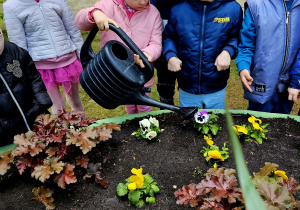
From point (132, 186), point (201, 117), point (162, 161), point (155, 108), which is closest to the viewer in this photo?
point (132, 186)

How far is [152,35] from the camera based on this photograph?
1.66 m

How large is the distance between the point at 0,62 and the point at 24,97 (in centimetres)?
22

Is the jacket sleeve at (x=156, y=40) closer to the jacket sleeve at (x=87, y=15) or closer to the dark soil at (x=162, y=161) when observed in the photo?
the jacket sleeve at (x=87, y=15)

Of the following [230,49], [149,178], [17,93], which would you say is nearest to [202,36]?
[230,49]

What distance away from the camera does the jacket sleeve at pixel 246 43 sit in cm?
154

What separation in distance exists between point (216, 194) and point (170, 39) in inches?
43.0

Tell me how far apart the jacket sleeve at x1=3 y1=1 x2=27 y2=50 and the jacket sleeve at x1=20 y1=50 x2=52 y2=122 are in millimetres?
385

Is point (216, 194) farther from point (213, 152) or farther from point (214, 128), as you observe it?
point (214, 128)

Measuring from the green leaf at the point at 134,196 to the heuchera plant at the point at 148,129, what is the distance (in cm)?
36

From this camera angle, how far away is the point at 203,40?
5.17 ft

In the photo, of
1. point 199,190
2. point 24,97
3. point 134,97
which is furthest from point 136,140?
point 24,97

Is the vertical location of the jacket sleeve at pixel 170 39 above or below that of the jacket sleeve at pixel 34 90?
above

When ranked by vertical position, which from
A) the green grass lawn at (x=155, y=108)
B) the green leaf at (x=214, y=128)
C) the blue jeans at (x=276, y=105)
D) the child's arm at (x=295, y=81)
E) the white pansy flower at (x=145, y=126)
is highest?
the child's arm at (x=295, y=81)

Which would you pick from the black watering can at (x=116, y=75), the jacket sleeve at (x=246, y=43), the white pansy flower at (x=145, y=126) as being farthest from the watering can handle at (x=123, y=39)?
the jacket sleeve at (x=246, y=43)
